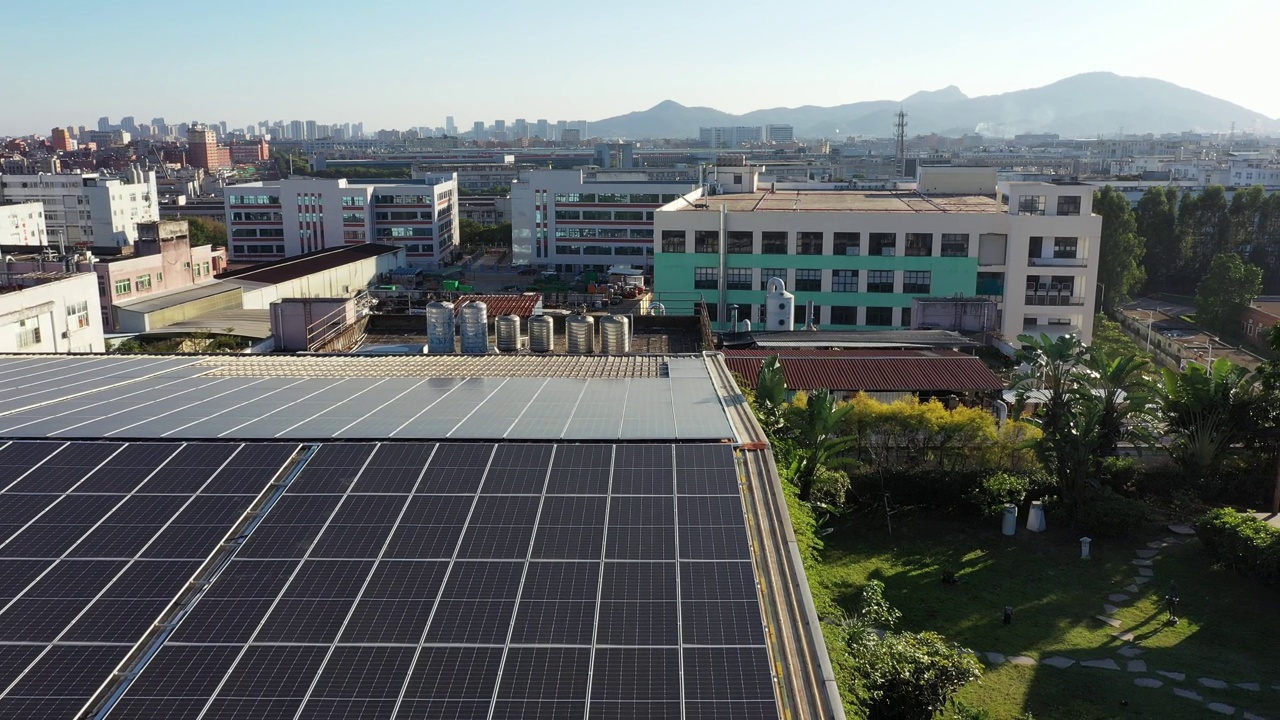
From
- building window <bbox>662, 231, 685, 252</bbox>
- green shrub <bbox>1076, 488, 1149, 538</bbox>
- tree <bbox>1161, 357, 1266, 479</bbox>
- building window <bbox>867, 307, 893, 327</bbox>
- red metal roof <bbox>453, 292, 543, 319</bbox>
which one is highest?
building window <bbox>662, 231, 685, 252</bbox>

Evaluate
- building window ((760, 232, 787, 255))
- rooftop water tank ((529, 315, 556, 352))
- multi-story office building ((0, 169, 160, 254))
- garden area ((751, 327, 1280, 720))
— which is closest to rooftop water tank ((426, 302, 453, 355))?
rooftop water tank ((529, 315, 556, 352))

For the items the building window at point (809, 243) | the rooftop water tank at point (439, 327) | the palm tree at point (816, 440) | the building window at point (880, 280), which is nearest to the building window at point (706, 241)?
the building window at point (809, 243)

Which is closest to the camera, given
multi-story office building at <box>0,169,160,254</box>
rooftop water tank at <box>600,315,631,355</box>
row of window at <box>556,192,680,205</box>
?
rooftop water tank at <box>600,315,631,355</box>

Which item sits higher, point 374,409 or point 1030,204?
point 1030,204

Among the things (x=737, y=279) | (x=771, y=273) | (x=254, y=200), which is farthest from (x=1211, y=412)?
(x=254, y=200)

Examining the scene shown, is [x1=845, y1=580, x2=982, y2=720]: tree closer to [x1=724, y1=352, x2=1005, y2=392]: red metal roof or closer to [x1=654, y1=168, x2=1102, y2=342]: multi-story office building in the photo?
[x1=724, y1=352, x2=1005, y2=392]: red metal roof

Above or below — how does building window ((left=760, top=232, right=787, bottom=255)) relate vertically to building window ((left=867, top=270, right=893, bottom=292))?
above

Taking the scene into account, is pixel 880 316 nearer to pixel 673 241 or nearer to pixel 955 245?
pixel 955 245

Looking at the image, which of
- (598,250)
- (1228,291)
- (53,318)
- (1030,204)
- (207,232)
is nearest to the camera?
(53,318)
